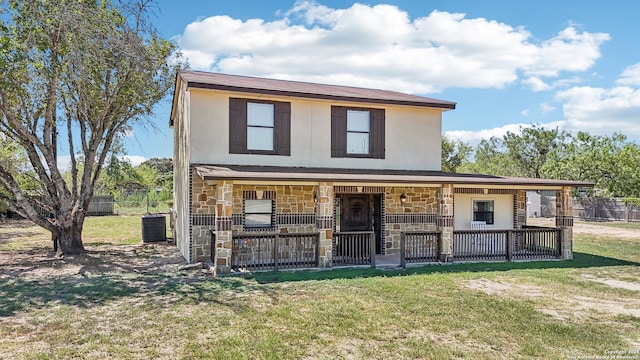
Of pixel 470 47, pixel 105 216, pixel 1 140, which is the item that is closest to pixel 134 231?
pixel 1 140

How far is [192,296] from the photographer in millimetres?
7945

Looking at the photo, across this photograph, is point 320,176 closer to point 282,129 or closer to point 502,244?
point 282,129

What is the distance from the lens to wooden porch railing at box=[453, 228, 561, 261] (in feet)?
40.1

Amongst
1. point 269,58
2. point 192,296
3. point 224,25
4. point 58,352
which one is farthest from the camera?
point 269,58

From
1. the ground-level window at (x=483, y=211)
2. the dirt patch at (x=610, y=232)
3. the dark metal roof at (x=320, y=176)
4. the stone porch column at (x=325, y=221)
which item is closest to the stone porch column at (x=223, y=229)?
the dark metal roof at (x=320, y=176)

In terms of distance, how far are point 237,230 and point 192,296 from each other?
373 centimetres

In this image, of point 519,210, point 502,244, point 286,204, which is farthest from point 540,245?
point 286,204

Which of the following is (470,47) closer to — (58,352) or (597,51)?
(597,51)

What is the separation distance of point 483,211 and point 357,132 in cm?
510

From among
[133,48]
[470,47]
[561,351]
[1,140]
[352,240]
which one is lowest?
[561,351]

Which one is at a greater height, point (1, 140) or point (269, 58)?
point (269, 58)

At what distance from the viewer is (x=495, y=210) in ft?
46.3

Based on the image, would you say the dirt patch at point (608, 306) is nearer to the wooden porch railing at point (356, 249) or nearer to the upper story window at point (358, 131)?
the wooden porch railing at point (356, 249)

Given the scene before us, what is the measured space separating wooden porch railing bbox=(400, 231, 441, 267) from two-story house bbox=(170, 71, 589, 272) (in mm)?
39
